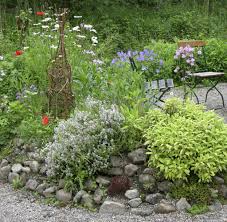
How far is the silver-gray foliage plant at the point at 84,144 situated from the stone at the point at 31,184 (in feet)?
0.70

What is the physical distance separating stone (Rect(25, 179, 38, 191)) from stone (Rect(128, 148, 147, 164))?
1.00 metres

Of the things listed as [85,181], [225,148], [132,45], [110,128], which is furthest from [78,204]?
[132,45]

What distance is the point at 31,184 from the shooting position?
17.4 feet

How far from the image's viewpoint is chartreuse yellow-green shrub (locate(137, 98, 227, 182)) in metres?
4.85

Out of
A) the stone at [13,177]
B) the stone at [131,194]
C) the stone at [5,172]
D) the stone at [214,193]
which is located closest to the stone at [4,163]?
the stone at [5,172]

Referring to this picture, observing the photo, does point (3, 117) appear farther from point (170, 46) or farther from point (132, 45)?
point (132, 45)

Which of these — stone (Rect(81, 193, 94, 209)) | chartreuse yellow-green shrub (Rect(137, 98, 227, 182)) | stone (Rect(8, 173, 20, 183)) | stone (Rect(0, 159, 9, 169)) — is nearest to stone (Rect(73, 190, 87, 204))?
stone (Rect(81, 193, 94, 209))

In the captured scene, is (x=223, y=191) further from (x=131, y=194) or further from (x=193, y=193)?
(x=131, y=194)

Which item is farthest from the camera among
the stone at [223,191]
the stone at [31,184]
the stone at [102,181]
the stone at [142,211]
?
the stone at [31,184]

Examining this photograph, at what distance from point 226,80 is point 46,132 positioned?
5.68 meters

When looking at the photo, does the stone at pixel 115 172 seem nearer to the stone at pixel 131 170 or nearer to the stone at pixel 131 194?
the stone at pixel 131 170

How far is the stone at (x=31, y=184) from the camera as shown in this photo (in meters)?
5.29

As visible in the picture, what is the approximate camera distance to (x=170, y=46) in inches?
417

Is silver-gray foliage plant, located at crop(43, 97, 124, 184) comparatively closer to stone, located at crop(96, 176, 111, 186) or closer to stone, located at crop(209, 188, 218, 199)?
stone, located at crop(96, 176, 111, 186)
